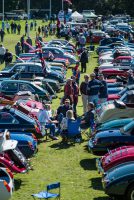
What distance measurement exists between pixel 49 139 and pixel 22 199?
612 cm

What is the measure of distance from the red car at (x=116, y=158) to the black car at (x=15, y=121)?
427 centimetres

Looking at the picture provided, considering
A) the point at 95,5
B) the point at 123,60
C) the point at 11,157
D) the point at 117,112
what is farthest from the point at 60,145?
the point at 95,5

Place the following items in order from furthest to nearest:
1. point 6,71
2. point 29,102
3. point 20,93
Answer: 1. point 6,71
2. point 20,93
3. point 29,102

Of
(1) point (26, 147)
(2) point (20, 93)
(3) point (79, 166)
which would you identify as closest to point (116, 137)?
(3) point (79, 166)

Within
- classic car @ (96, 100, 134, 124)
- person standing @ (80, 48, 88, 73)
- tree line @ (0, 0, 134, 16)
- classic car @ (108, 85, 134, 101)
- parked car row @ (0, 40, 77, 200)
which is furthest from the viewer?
tree line @ (0, 0, 134, 16)

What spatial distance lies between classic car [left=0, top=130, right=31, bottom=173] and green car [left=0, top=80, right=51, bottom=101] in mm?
9403

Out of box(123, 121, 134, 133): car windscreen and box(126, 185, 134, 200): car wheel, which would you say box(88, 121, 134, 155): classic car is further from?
box(126, 185, 134, 200): car wheel

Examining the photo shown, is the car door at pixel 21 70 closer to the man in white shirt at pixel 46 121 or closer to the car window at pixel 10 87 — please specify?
the car window at pixel 10 87

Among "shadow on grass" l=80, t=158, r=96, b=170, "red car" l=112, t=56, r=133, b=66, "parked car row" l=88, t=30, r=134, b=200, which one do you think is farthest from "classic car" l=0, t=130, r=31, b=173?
"red car" l=112, t=56, r=133, b=66

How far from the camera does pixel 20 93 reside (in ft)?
75.2

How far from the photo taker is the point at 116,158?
14156 mm

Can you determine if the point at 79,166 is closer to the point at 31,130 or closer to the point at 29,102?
the point at 31,130

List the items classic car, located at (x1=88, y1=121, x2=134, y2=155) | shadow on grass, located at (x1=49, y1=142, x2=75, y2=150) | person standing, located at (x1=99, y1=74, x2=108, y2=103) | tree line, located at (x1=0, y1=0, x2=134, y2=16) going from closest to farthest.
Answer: classic car, located at (x1=88, y1=121, x2=134, y2=155)
shadow on grass, located at (x1=49, y1=142, x2=75, y2=150)
person standing, located at (x1=99, y1=74, x2=108, y2=103)
tree line, located at (x1=0, y1=0, x2=134, y2=16)

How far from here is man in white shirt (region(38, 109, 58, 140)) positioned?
19641mm
